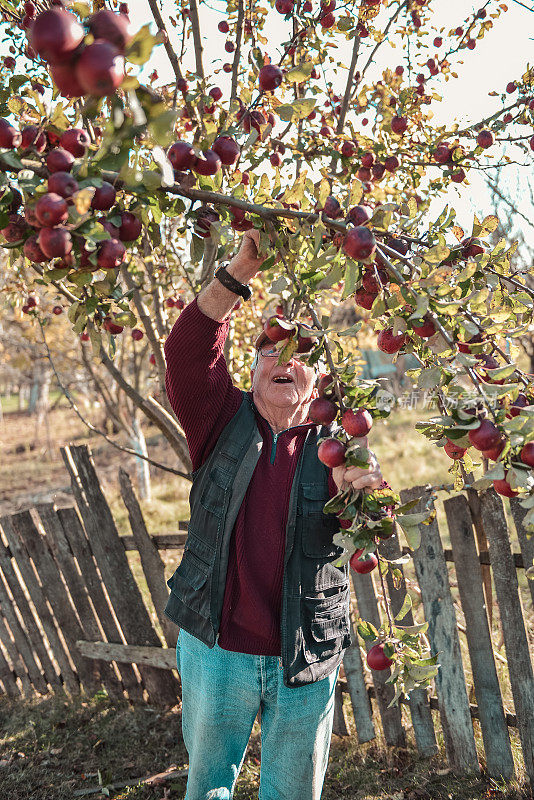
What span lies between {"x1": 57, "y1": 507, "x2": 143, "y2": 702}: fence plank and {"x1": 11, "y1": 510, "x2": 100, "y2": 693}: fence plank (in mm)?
210

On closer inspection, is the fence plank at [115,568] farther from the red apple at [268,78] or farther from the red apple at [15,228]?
the red apple at [15,228]

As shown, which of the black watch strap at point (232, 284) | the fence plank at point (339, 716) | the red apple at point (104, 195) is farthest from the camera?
the fence plank at point (339, 716)

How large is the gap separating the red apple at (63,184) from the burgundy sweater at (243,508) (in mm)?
915

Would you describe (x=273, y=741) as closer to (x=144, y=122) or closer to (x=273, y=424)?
(x=273, y=424)

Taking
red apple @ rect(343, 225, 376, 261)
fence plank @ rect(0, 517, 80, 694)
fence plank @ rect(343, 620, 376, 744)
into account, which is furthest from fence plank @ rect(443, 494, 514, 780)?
fence plank @ rect(0, 517, 80, 694)

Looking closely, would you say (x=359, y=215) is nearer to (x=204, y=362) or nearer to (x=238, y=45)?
(x=204, y=362)

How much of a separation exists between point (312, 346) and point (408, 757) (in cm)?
245

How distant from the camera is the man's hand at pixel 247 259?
1.53 metres

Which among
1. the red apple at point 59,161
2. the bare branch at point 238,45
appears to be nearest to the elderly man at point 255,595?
the red apple at point 59,161

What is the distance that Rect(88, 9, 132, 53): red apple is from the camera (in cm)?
73

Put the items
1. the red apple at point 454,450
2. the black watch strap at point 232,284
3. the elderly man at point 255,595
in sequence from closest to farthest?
the red apple at point 454,450, the black watch strap at point 232,284, the elderly man at point 255,595

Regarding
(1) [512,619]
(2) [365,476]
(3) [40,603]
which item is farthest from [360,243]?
(3) [40,603]

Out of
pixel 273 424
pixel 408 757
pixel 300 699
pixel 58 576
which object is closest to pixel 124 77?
pixel 273 424

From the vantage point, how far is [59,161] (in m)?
0.98
